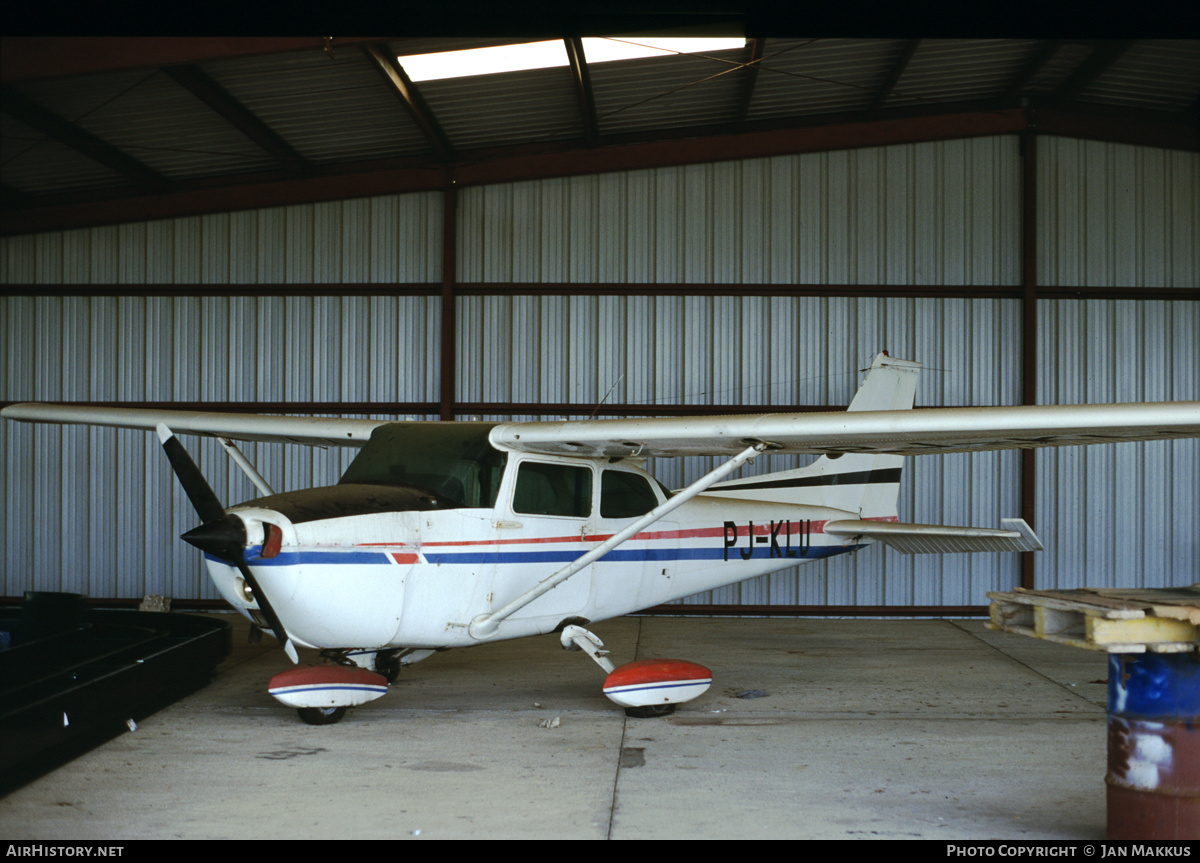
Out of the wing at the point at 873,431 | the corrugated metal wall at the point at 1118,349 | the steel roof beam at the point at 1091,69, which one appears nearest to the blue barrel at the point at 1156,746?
the wing at the point at 873,431

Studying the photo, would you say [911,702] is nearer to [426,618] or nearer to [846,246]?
[426,618]

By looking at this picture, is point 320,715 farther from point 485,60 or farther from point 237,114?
point 237,114

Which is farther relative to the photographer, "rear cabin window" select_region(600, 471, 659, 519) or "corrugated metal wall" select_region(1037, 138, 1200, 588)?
"corrugated metal wall" select_region(1037, 138, 1200, 588)

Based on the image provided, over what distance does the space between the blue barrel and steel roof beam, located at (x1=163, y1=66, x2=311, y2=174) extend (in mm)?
8161

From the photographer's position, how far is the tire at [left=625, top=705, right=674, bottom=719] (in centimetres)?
596

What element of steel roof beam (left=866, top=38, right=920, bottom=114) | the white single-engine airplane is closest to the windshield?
the white single-engine airplane

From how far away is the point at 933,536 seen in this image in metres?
7.57

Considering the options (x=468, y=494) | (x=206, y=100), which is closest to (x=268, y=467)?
(x=206, y=100)

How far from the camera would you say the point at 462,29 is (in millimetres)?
2715

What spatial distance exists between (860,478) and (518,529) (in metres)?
3.91

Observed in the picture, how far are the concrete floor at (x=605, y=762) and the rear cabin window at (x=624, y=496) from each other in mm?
1396

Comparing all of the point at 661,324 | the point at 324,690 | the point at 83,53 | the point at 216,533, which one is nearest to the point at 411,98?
the point at 83,53

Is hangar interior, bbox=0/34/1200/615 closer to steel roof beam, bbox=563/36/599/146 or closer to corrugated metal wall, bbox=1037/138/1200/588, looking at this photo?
corrugated metal wall, bbox=1037/138/1200/588

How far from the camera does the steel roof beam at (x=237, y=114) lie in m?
8.05
